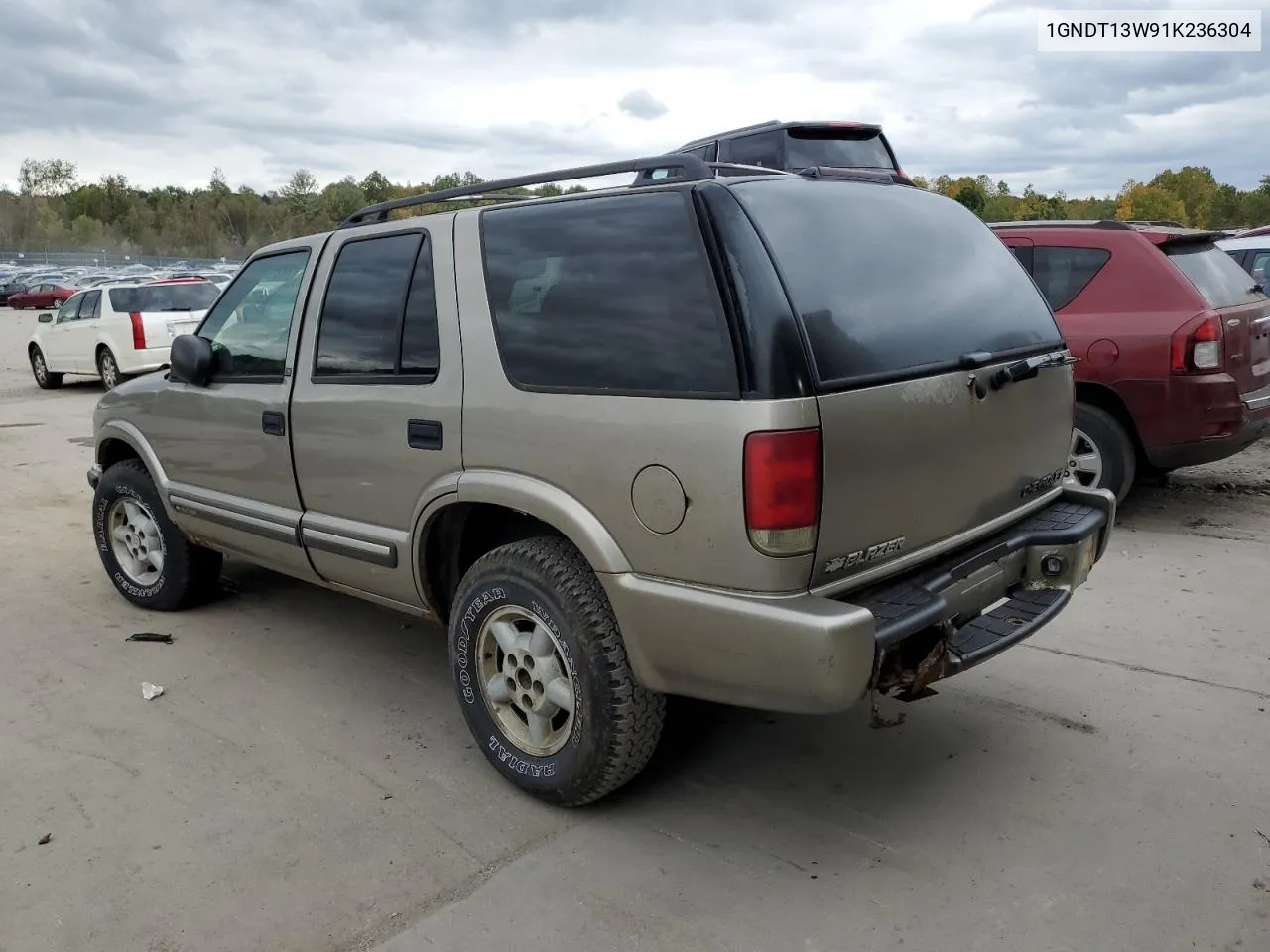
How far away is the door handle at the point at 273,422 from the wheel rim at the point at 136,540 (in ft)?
4.24

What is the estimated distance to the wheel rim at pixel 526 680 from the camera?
3213mm

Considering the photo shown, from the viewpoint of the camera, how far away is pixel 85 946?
2.69 metres

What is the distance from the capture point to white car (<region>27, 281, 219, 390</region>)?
14.5 metres

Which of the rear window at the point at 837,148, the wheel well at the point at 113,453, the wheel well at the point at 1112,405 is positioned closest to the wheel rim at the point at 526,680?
the wheel well at the point at 113,453

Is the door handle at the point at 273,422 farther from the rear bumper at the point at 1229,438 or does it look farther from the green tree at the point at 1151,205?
the green tree at the point at 1151,205

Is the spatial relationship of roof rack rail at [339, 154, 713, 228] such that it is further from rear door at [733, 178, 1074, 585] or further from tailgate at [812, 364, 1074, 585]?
tailgate at [812, 364, 1074, 585]

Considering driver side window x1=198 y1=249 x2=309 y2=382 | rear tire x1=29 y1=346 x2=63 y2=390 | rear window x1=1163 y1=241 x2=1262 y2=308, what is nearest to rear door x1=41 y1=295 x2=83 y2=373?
rear tire x1=29 y1=346 x2=63 y2=390

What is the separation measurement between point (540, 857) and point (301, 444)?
190cm

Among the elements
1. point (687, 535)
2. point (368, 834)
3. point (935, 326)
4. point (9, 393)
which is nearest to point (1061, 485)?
point (935, 326)

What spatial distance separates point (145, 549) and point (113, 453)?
0.58 meters

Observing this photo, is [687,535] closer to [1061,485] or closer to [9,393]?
[1061,485]

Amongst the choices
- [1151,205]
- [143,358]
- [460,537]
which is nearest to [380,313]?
[460,537]

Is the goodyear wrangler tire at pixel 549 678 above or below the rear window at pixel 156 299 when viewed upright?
below

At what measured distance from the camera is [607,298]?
3068mm
